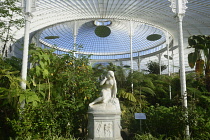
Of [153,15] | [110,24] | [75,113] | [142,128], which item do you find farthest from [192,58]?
[110,24]

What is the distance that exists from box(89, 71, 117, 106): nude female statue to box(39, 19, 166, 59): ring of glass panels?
22767 mm

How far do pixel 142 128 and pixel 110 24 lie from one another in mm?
24275

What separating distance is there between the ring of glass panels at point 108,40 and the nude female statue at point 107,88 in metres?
22.8

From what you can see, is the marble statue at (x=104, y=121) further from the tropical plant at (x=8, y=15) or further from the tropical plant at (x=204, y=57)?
the tropical plant at (x=204, y=57)

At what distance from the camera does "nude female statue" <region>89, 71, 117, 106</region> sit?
7391mm

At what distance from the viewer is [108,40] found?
136 feet

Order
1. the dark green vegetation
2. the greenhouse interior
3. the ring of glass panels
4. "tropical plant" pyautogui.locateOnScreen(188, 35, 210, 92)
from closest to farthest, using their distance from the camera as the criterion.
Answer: the dark green vegetation
the greenhouse interior
"tropical plant" pyautogui.locateOnScreen(188, 35, 210, 92)
the ring of glass panels

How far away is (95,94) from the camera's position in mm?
9898

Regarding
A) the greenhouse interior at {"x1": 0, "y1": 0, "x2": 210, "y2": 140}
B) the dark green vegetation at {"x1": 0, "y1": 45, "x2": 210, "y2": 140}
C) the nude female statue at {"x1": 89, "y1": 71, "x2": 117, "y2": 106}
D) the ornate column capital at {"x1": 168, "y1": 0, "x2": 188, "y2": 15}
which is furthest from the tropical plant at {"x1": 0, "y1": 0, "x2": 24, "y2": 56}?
the ornate column capital at {"x1": 168, "y1": 0, "x2": 188, "y2": 15}

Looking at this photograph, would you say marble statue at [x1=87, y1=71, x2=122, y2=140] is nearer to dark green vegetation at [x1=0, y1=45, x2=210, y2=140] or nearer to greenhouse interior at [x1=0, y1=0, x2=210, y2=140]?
greenhouse interior at [x1=0, y1=0, x2=210, y2=140]

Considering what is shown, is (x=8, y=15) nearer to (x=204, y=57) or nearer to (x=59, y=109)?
(x=59, y=109)

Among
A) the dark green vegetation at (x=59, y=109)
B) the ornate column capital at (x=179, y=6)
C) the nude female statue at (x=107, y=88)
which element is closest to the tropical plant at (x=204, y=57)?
the dark green vegetation at (x=59, y=109)

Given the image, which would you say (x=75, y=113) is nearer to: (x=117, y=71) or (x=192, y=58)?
(x=117, y=71)

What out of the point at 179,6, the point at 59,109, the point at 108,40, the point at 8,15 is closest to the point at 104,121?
the point at 59,109
